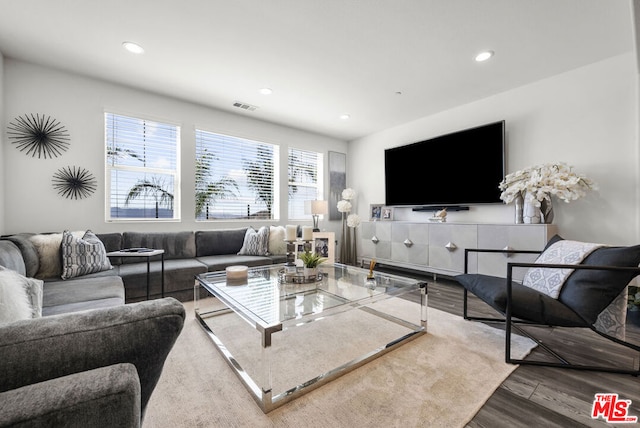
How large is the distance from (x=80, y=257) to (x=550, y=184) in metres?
4.52

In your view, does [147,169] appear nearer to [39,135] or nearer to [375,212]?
[39,135]

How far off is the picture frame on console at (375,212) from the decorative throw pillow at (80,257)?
3.79m

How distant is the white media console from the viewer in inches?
112

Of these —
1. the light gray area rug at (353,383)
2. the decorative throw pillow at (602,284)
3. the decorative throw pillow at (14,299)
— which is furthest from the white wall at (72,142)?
the decorative throw pillow at (602,284)

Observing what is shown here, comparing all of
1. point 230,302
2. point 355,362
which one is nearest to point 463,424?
point 355,362

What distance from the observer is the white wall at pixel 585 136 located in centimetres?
258

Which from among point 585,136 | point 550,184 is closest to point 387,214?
point 550,184

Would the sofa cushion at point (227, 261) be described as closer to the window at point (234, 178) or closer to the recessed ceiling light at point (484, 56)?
the window at point (234, 178)

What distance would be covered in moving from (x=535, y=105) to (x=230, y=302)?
12.8 ft

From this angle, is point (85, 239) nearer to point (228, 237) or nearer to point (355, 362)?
point (228, 237)

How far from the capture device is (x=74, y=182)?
117 inches

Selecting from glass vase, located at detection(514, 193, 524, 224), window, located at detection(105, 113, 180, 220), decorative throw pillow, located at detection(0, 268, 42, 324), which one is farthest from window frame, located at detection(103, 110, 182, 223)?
glass vase, located at detection(514, 193, 524, 224)

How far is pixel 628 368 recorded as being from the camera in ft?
5.23

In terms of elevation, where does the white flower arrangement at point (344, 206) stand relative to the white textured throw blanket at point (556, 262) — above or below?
above
